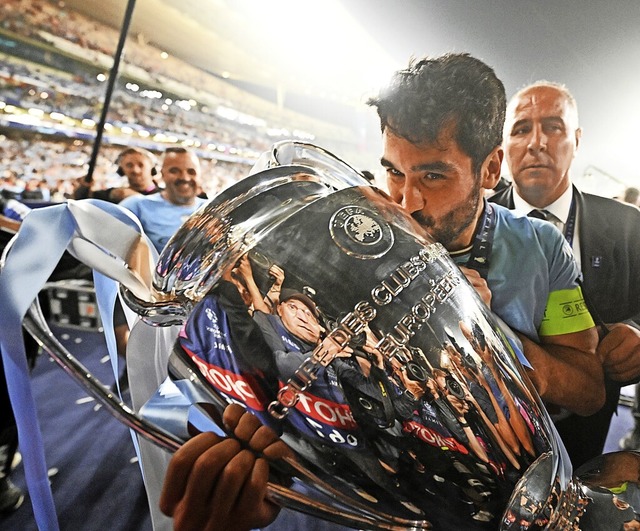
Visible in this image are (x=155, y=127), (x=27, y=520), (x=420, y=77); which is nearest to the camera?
(x=420, y=77)

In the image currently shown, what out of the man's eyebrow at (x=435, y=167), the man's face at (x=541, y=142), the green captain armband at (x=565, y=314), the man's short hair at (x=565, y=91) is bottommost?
the green captain armband at (x=565, y=314)

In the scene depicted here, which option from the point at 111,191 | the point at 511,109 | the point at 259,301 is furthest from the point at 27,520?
the point at 511,109

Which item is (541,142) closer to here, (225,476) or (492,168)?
(492,168)

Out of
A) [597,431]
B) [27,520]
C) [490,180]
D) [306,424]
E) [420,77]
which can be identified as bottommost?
[27,520]

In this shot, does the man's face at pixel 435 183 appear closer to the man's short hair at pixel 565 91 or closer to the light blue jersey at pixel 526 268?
the light blue jersey at pixel 526 268

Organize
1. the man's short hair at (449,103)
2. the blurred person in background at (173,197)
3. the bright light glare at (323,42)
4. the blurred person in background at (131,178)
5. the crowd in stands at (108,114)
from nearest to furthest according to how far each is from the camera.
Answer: the man's short hair at (449,103) → the bright light glare at (323,42) → the crowd in stands at (108,114) → the blurred person in background at (173,197) → the blurred person in background at (131,178)

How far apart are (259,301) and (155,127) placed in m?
1.36

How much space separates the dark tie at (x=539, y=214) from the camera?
630mm

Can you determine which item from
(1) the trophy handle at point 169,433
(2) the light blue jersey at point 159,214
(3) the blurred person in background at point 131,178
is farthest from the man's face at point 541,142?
(3) the blurred person in background at point 131,178

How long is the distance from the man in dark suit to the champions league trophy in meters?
0.33

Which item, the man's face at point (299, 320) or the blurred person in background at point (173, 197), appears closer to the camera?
the man's face at point (299, 320)

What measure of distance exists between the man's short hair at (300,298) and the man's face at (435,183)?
28 cm

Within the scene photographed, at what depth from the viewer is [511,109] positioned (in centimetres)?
61

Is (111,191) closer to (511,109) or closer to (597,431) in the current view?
(511,109)
